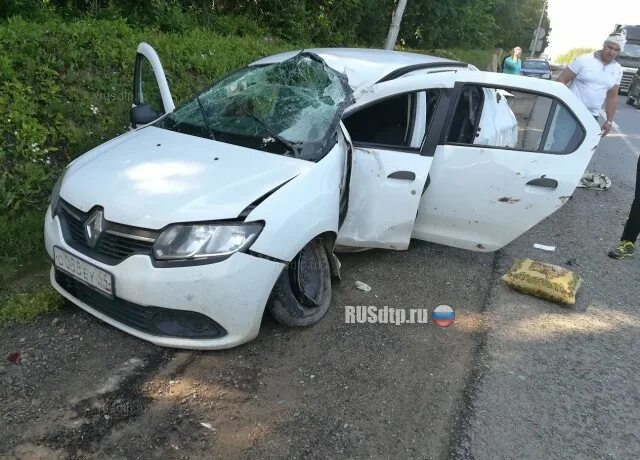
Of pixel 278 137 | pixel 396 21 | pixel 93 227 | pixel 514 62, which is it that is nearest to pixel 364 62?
pixel 278 137

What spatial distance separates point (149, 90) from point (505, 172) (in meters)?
2.79

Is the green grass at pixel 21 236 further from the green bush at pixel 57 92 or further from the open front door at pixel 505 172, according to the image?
the open front door at pixel 505 172

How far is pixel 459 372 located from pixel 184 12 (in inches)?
314

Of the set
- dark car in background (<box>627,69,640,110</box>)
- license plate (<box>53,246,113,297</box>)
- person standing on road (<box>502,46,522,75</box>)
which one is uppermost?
person standing on road (<box>502,46,522,75</box>)

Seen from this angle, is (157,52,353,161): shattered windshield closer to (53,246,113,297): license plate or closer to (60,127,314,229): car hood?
(60,127,314,229): car hood

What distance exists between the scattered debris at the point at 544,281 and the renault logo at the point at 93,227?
2.89 meters

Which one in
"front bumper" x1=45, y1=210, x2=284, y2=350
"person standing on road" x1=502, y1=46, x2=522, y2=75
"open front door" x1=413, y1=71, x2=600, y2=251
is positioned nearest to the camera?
"front bumper" x1=45, y1=210, x2=284, y2=350

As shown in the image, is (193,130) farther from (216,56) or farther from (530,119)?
(530,119)

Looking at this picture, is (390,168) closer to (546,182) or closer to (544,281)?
(546,182)

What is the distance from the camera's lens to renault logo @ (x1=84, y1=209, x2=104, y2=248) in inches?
102

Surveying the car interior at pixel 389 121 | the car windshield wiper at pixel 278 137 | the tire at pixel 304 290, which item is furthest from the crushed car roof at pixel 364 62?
the tire at pixel 304 290

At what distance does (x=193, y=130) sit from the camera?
333 cm

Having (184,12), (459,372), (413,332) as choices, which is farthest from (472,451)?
(184,12)

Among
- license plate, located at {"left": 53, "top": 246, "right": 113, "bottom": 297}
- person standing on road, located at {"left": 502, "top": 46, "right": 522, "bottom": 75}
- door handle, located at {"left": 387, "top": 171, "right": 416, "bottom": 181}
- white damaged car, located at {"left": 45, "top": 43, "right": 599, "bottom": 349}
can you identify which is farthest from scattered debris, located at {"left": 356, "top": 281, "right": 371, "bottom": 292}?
person standing on road, located at {"left": 502, "top": 46, "right": 522, "bottom": 75}
